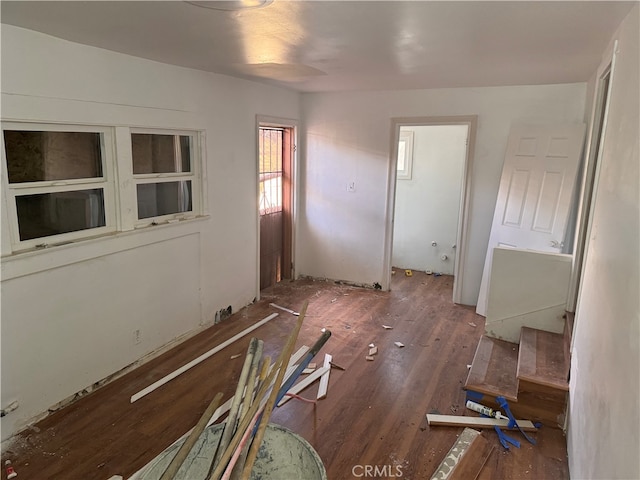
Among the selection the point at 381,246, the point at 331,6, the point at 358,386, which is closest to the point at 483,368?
the point at 358,386

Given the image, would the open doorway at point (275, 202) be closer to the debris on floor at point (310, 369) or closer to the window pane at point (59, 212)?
the debris on floor at point (310, 369)

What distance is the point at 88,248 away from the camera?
300 cm

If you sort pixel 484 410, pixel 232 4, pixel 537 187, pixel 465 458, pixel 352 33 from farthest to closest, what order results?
1. pixel 537 187
2. pixel 484 410
3. pixel 465 458
4. pixel 352 33
5. pixel 232 4

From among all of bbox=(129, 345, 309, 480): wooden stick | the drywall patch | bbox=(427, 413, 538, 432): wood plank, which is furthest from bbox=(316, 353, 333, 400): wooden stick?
the drywall patch

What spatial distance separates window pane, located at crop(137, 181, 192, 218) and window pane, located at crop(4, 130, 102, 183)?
1.48 feet

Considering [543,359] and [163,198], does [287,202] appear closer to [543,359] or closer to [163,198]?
[163,198]

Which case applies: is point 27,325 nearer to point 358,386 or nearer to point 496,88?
point 358,386

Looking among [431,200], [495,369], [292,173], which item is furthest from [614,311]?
[431,200]

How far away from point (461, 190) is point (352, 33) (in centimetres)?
302

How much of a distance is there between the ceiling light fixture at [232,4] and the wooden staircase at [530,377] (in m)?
2.71

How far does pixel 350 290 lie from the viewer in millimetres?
5516

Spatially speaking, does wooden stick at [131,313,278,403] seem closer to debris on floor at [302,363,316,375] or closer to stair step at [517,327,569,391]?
debris on floor at [302,363,316,375]

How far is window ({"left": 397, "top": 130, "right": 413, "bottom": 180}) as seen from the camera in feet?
20.2

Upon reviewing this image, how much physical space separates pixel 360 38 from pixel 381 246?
317 centimetres
